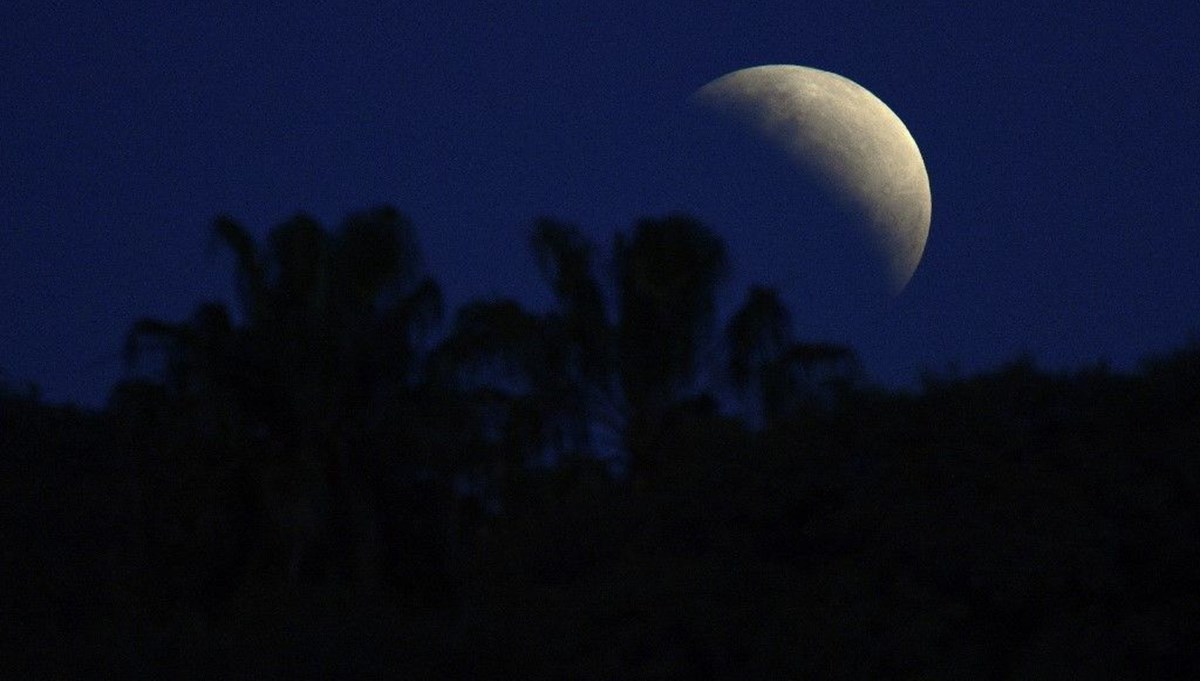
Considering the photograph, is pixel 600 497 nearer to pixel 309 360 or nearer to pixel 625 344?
pixel 309 360

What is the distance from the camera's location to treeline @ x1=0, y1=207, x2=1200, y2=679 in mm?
8312

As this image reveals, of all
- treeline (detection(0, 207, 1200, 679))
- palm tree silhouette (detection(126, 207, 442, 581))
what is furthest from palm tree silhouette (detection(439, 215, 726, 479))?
palm tree silhouette (detection(126, 207, 442, 581))

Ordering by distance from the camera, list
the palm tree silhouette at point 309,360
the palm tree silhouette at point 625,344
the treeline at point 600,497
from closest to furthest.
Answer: the treeline at point 600,497
the palm tree silhouette at point 309,360
the palm tree silhouette at point 625,344

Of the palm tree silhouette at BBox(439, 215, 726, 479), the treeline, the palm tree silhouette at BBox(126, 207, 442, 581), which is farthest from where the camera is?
the palm tree silhouette at BBox(439, 215, 726, 479)

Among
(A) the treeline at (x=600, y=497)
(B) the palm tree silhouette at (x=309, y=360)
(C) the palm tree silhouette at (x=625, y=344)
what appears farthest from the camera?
(C) the palm tree silhouette at (x=625, y=344)

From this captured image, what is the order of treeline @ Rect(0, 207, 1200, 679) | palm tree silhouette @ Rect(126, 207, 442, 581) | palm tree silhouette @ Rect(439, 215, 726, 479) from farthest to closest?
palm tree silhouette @ Rect(439, 215, 726, 479)
palm tree silhouette @ Rect(126, 207, 442, 581)
treeline @ Rect(0, 207, 1200, 679)

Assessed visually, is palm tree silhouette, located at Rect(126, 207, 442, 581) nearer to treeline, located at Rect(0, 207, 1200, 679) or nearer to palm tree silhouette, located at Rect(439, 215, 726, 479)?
treeline, located at Rect(0, 207, 1200, 679)

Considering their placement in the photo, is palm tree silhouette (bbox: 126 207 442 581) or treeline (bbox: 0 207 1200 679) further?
palm tree silhouette (bbox: 126 207 442 581)

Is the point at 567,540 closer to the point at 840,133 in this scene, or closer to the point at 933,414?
the point at 933,414

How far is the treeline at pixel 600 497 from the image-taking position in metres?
8.31

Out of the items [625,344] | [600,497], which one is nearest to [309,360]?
[625,344]

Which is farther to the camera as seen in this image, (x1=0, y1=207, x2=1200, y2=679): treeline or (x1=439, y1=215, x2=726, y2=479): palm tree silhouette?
(x1=439, y1=215, x2=726, y2=479): palm tree silhouette

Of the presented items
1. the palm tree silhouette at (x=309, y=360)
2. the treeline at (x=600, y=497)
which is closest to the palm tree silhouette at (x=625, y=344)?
the treeline at (x=600, y=497)

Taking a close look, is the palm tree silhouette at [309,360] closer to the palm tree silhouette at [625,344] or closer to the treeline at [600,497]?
the treeline at [600,497]
